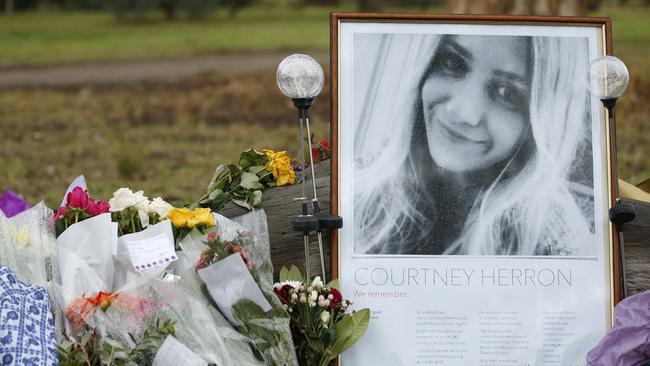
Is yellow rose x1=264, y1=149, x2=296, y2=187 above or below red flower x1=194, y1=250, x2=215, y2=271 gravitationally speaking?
above

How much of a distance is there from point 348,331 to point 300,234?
51cm

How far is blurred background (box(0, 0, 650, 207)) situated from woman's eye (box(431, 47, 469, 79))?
3.47 meters

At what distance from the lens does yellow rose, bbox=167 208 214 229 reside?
3262mm

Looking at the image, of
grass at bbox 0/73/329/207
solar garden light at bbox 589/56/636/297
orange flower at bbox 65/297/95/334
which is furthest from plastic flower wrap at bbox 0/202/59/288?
grass at bbox 0/73/329/207

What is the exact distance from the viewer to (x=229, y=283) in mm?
3012

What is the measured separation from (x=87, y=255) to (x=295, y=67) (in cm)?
92

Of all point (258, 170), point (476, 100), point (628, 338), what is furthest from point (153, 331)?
point (628, 338)

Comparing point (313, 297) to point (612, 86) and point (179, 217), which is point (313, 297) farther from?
point (612, 86)

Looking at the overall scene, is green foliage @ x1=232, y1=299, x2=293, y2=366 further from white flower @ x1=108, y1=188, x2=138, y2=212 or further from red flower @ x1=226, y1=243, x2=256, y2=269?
white flower @ x1=108, y1=188, x2=138, y2=212

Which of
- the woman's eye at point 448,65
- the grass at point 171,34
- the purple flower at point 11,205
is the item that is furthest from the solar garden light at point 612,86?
the grass at point 171,34

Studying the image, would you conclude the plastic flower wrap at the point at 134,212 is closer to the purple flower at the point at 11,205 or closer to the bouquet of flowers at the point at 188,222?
the bouquet of flowers at the point at 188,222

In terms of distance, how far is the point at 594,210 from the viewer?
3404 mm

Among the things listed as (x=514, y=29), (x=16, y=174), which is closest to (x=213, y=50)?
(x=16, y=174)

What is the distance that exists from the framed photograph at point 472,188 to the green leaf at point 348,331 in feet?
0.45
